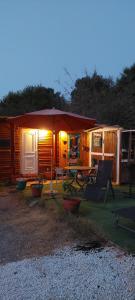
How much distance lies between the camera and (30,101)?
20625 mm

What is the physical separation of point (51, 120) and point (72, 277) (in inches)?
170

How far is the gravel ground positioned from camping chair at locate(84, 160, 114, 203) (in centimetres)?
258

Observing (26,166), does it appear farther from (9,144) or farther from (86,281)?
(86,281)

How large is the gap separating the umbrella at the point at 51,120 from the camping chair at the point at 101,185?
1168mm

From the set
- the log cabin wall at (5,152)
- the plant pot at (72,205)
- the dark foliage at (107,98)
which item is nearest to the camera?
the plant pot at (72,205)

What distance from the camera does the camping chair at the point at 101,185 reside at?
598cm

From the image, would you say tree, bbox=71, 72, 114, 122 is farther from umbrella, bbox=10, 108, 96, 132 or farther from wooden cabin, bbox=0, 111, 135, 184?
umbrella, bbox=10, 108, 96, 132

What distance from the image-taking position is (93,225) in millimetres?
4227

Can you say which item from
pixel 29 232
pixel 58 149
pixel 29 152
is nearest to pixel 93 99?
pixel 58 149

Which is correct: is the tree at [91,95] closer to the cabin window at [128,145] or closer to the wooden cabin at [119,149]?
the wooden cabin at [119,149]

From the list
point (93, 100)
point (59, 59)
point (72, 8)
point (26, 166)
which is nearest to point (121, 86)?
point (93, 100)

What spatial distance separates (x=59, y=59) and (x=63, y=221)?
129 feet

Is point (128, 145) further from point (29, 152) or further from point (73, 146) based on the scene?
point (29, 152)

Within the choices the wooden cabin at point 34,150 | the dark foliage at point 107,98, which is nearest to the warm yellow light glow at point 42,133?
the wooden cabin at point 34,150
